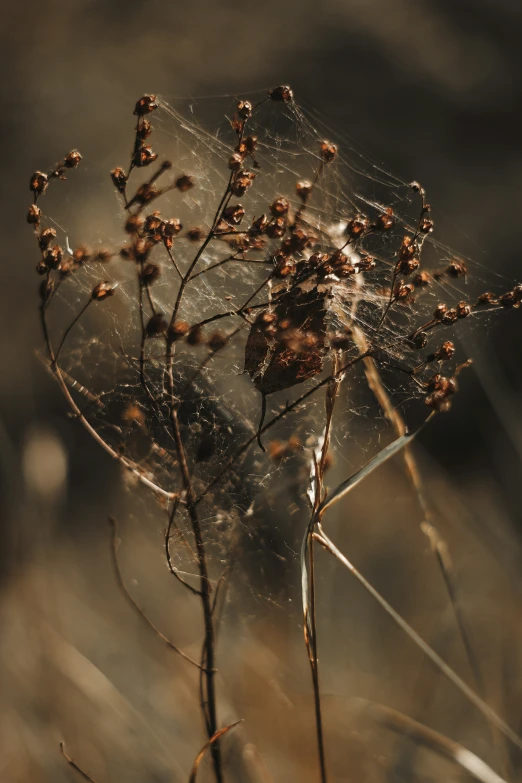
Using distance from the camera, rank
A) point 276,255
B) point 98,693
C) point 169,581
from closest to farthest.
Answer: point 276,255 → point 98,693 → point 169,581

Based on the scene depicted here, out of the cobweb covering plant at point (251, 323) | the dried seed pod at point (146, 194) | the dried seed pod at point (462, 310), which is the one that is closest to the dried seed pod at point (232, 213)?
the cobweb covering plant at point (251, 323)

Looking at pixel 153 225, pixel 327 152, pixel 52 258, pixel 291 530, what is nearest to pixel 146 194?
pixel 153 225

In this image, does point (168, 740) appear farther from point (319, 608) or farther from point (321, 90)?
point (321, 90)

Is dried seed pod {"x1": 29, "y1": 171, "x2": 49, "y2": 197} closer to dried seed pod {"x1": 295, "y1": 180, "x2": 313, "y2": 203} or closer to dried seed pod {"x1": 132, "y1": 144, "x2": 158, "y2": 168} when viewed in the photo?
dried seed pod {"x1": 132, "y1": 144, "x2": 158, "y2": 168}

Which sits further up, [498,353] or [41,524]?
[498,353]

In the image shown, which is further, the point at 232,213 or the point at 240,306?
the point at 240,306

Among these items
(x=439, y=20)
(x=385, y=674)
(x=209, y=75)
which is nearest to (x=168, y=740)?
(x=385, y=674)

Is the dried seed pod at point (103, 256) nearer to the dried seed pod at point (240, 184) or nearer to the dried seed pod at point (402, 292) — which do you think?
the dried seed pod at point (240, 184)

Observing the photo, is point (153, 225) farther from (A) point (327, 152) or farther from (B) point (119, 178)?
(A) point (327, 152)
